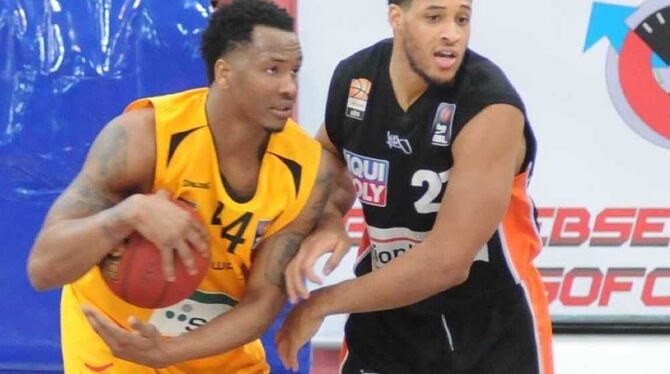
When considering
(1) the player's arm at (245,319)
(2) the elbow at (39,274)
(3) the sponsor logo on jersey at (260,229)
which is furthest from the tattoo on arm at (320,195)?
(2) the elbow at (39,274)

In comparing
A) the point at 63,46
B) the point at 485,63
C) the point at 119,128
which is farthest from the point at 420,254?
the point at 63,46

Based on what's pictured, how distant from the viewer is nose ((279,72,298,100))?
2484mm

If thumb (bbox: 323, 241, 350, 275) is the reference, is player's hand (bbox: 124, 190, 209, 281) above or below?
above

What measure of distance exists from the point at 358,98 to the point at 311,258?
419 millimetres

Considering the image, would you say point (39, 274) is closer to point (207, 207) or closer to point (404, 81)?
point (207, 207)

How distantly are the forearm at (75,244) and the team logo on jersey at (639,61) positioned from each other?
221cm

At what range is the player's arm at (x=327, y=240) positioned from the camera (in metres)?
2.47

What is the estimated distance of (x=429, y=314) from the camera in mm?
2672

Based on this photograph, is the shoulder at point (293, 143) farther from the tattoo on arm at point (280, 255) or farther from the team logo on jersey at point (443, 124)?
the team logo on jersey at point (443, 124)

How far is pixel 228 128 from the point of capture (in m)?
2.55

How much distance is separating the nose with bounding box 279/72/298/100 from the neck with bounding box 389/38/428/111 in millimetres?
248

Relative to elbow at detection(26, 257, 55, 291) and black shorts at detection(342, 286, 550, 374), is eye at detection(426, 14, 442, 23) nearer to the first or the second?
black shorts at detection(342, 286, 550, 374)

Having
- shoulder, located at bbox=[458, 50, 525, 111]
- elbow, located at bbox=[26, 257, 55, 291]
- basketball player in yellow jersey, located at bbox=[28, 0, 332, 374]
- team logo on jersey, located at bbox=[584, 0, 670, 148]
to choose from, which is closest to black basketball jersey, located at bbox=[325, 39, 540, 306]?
shoulder, located at bbox=[458, 50, 525, 111]

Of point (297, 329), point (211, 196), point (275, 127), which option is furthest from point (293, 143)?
point (297, 329)
